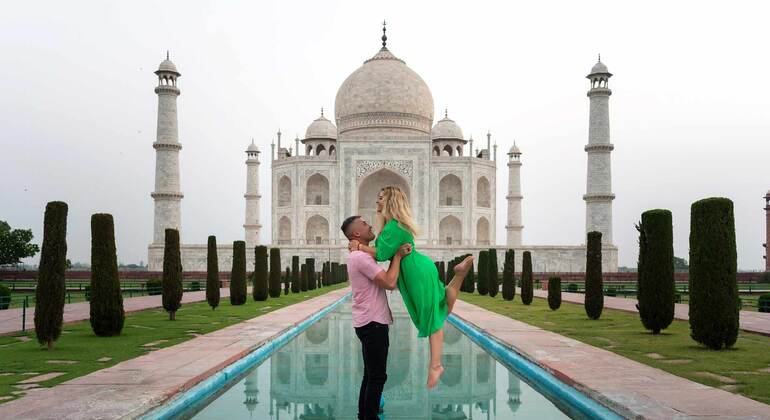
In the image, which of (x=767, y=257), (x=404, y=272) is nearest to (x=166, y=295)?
(x=404, y=272)

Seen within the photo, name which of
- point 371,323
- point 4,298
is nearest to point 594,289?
point 371,323

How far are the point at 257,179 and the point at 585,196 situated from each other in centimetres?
1591

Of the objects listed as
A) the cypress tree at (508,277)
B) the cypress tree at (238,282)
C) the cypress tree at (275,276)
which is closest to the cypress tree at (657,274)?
the cypress tree at (508,277)

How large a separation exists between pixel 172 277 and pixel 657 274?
6042 mm

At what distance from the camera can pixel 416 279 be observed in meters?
2.93

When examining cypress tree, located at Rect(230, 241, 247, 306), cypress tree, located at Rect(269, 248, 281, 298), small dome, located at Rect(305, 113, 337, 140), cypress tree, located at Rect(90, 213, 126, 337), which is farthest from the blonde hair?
small dome, located at Rect(305, 113, 337, 140)

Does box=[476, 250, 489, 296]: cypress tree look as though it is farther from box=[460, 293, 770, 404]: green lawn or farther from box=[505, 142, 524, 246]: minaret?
box=[505, 142, 524, 246]: minaret

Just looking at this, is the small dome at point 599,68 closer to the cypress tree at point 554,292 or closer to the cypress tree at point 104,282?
the cypress tree at point 554,292

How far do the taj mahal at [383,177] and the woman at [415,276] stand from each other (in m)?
25.6

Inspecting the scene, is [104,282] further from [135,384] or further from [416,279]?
[416,279]

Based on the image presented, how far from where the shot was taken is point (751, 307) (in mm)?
12320

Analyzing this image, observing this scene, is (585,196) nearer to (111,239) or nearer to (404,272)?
(111,239)

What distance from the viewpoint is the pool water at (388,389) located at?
3920mm

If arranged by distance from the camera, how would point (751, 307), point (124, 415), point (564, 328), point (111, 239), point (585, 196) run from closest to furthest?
point (124, 415) → point (111, 239) → point (564, 328) → point (751, 307) → point (585, 196)
